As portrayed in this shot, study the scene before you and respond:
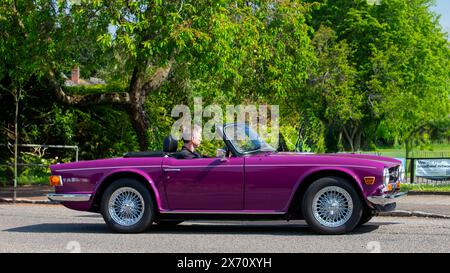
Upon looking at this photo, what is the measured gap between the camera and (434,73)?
169ft

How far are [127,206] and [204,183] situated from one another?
1189mm

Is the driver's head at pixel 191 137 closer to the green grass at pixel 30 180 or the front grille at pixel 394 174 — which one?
the front grille at pixel 394 174

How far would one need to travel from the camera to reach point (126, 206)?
1066 centimetres

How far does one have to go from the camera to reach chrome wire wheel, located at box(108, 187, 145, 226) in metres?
10.6

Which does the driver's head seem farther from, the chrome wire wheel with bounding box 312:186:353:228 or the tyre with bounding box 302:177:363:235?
the chrome wire wheel with bounding box 312:186:353:228

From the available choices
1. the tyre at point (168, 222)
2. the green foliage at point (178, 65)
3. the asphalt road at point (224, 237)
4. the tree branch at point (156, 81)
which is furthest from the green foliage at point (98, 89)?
the tyre at point (168, 222)

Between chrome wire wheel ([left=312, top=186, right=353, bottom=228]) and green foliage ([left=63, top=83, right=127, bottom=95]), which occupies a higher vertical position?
green foliage ([left=63, top=83, right=127, bottom=95])

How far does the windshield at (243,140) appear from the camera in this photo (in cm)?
1058

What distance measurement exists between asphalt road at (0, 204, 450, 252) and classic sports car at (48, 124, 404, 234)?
321mm

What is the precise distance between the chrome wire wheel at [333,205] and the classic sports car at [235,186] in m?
0.01

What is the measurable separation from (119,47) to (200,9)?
2.59 m

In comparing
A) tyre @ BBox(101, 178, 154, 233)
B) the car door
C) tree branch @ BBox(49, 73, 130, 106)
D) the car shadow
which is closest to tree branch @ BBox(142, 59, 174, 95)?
tree branch @ BBox(49, 73, 130, 106)

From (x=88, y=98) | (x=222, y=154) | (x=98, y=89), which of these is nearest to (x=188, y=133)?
(x=222, y=154)

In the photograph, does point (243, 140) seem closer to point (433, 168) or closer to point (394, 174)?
point (394, 174)
